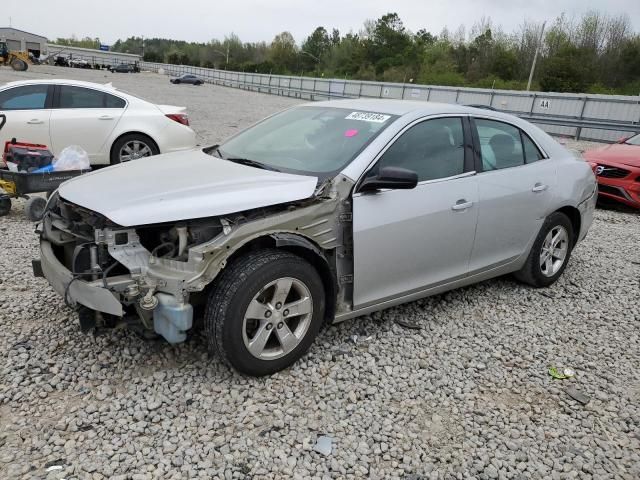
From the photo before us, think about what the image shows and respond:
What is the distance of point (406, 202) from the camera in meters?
3.55

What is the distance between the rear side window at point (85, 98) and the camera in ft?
26.5

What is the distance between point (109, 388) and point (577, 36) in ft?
217

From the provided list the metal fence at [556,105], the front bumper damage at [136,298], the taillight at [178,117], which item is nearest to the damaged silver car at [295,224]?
the front bumper damage at [136,298]

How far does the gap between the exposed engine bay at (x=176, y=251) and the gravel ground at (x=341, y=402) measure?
425 mm

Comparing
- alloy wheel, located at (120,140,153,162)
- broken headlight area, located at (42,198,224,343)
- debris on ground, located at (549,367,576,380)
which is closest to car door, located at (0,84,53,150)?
alloy wheel, located at (120,140,153,162)

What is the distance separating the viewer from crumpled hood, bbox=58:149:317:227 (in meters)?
2.86

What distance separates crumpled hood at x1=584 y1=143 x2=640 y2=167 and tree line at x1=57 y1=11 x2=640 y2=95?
102ft

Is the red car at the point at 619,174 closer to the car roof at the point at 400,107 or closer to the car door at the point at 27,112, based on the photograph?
the car roof at the point at 400,107

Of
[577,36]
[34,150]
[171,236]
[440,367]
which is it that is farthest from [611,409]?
[577,36]

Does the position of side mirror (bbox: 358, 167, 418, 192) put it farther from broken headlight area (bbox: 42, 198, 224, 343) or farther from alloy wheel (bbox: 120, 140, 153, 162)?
alloy wheel (bbox: 120, 140, 153, 162)

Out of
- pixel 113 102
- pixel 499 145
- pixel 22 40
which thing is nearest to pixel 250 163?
pixel 499 145

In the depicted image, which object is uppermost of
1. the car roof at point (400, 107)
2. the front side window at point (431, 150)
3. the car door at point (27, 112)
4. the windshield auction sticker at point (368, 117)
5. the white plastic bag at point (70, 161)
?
the car roof at point (400, 107)

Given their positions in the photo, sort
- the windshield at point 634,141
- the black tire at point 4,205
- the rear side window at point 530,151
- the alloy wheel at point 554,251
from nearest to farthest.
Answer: the rear side window at point 530,151 → the alloy wheel at point 554,251 → the black tire at point 4,205 → the windshield at point 634,141

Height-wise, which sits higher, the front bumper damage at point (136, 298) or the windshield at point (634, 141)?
the windshield at point (634, 141)
